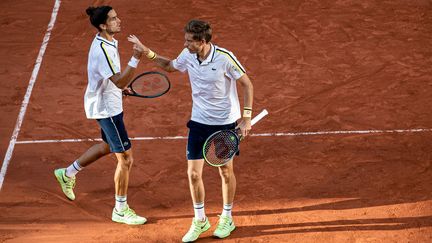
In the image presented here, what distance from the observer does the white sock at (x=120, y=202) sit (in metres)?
8.56

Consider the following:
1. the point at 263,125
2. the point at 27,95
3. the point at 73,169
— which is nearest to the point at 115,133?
the point at 73,169

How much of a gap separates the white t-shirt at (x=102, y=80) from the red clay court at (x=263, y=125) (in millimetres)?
1280

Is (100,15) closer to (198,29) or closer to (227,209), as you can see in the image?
(198,29)

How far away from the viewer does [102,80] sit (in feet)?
26.4

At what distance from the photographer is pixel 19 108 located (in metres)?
11.2

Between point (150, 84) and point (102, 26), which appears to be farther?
point (150, 84)

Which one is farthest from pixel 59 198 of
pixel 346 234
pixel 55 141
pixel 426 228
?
pixel 426 228

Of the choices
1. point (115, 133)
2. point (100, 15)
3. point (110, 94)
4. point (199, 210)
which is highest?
point (100, 15)

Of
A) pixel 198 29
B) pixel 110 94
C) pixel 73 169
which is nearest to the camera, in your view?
pixel 198 29

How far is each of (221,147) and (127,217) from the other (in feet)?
4.89

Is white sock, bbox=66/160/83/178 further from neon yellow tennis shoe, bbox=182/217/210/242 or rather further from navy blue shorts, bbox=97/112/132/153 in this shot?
neon yellow tennis shoe, bbox=182/217/210/242

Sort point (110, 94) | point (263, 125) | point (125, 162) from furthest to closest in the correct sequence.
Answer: point (263, 125) → point (125, 162) → point (110, 94)

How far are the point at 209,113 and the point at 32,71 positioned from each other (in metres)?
5.26

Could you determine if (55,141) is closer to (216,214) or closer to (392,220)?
(216,214)
